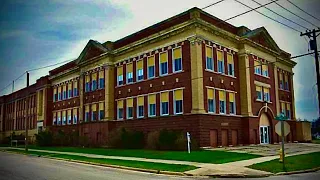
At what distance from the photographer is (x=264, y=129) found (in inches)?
1565

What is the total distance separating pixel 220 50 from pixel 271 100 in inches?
471

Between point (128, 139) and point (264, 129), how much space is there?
16141 millimetres

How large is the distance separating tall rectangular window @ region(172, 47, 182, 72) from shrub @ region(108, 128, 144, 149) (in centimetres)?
802

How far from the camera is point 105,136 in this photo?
41094mm

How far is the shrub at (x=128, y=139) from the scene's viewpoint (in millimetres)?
35531

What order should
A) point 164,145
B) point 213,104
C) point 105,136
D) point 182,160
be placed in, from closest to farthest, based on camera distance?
point 182,160 < point 164,145 < point 213,104 < point 105,136

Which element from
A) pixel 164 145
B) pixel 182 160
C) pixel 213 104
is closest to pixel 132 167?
pixel 182 160

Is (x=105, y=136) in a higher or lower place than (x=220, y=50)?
lower

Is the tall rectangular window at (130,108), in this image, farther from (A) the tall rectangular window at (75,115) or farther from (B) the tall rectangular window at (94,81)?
(A) the tall rectangular window at (75,115)

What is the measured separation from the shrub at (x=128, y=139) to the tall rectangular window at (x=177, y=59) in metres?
8.02

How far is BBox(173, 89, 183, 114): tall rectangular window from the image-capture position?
32.9 meters

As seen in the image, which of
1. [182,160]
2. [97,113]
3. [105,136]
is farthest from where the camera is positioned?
[97,113]

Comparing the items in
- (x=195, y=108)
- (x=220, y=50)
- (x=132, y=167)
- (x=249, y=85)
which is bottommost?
(x=132, y=167)

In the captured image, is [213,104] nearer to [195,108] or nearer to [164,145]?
[195,108]
